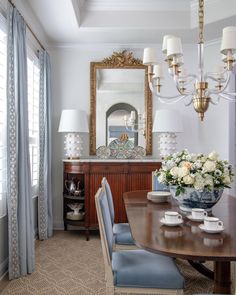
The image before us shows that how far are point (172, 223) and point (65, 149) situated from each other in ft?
9.69

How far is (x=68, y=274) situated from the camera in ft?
10.0

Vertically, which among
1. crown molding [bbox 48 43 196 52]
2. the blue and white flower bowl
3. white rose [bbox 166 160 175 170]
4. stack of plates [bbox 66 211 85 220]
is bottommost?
stack of plates [bbox 66 211 85 220]

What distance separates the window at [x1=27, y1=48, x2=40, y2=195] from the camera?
388 cm

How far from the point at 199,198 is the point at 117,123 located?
8.73ft

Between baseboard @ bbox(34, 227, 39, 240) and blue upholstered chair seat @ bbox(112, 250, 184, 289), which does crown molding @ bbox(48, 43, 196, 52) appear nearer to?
baseboard @ bbox(34, 227, 39, 240)

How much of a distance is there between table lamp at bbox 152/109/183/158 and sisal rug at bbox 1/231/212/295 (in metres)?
1.67

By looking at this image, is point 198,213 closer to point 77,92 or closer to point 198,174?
point 198,174

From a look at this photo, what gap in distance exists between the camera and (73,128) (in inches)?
168

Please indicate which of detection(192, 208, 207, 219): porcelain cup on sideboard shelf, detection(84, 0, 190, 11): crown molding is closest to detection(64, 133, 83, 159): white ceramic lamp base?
detection(84, 0, 190, 11): crown molding

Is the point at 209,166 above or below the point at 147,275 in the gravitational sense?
above

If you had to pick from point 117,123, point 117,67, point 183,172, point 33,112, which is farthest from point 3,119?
point 117,67

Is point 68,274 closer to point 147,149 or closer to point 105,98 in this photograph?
point 147,149

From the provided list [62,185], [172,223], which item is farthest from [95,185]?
[172,223]

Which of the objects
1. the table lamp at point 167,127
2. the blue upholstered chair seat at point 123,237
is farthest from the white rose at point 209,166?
the table lamp at point 167,127
